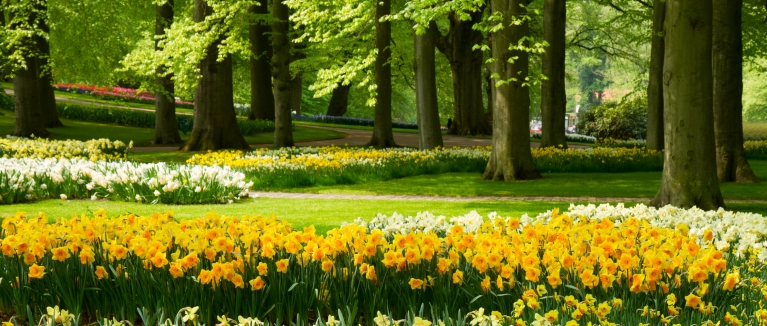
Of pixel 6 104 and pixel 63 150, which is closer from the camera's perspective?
pixel 63 150

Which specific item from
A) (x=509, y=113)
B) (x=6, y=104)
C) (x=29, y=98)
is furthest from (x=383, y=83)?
(x=6, y=104)

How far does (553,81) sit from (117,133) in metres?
17.0

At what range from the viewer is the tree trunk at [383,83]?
2223 cm

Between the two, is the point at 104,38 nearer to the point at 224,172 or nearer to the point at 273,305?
the point at 224,172

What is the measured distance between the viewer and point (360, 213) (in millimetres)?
10891

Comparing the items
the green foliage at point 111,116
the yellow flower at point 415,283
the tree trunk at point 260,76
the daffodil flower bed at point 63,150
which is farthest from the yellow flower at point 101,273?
the green foliage at point 111,116

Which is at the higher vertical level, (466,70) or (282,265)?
(466,70)

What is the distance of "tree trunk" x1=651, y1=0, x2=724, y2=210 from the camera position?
10.0 meters

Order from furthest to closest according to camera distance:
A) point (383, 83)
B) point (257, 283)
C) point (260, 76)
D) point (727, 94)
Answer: point (260, 76) → point (383, 83) → point (727, 94) → point (257, 283)

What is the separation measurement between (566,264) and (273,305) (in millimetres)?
1634

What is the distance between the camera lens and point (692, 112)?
10.0 metres

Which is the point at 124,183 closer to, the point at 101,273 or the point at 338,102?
the point at 101,273

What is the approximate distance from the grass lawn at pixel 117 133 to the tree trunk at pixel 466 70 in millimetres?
5174

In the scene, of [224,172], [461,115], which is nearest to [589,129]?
[461,115]
